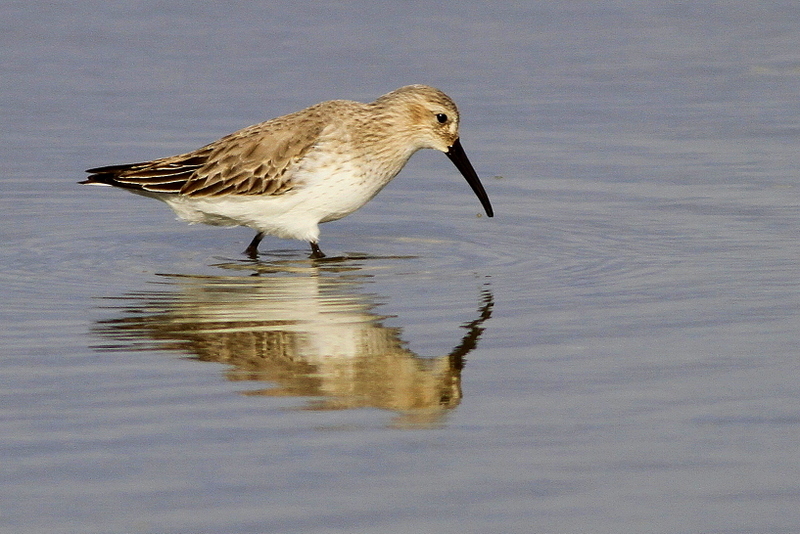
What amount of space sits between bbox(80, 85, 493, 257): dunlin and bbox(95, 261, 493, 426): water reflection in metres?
0.65

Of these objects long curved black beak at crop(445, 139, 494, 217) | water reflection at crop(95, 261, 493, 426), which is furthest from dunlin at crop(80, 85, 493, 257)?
water reflection at crop(95, 261, 493, 426)

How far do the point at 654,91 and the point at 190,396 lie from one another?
8517 mm

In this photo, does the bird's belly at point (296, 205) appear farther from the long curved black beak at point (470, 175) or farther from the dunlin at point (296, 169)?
the long curved black beak at point (470, 175)

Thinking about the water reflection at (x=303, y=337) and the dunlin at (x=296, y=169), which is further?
the dunlin at (x=296, y=169)

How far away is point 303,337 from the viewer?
24.2ft

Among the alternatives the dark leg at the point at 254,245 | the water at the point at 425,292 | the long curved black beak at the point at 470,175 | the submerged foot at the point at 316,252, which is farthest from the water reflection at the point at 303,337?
the long curved black beak at the point at 470,175

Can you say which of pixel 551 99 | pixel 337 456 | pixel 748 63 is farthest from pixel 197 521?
pixel 748 63

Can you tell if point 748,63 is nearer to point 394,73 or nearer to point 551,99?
point 551,99

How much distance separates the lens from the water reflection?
6453mm

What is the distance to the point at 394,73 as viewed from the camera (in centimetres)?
1406

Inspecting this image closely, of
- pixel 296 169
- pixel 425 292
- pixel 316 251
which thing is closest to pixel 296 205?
pixel 296 169

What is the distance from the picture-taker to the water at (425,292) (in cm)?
528

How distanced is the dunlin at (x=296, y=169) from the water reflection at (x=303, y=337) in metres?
0.65

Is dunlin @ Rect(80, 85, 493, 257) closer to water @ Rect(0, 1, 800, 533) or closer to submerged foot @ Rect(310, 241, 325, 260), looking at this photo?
submerged foot @ Rect(310, 241, 325, 260)
